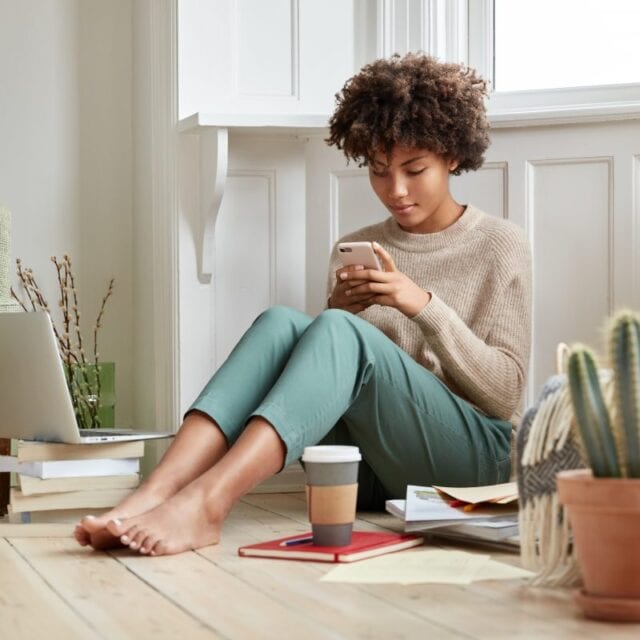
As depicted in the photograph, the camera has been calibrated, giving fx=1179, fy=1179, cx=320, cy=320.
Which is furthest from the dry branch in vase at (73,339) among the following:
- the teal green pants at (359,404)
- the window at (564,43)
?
the window at (564,43)

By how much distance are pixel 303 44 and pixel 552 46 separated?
0.58 metres

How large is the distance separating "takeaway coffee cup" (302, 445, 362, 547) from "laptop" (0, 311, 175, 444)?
520 mm

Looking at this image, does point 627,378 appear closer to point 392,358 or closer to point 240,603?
point 240,603

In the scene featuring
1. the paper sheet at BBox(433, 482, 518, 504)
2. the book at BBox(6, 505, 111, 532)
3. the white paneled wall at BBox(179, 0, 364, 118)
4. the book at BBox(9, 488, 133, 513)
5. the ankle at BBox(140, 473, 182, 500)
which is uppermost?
the white paneled wall at BBox(179, 0, 364, 118)

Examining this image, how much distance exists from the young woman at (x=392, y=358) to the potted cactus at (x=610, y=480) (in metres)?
0.67

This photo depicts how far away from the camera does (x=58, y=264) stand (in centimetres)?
283

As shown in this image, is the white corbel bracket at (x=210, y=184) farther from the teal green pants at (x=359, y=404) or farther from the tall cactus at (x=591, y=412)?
the tall cactus at (x=591, y=412)

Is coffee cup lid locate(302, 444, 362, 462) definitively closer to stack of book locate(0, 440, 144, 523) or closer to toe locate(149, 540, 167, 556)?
toe locate(149, 540, 167, 556)

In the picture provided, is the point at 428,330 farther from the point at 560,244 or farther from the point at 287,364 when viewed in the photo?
the point at 560,244

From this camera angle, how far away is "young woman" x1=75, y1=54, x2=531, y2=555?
6.20 feet

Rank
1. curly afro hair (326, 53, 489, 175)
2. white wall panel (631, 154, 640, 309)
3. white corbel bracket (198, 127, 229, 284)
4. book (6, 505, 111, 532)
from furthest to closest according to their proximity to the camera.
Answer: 1. white corbel bracket (198, 127, 229, 284)
2. white wall panel (631, 154, 640, 309)
3. curly afro hair (326, 53, 489, 175)
4. book (6, 505, 111, 532)

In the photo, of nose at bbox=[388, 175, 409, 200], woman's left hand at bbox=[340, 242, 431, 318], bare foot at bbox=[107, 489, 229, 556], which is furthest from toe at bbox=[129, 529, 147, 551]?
nose at bbox=[388, 175, 409, 200]

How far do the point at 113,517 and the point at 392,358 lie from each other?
0.59 meters

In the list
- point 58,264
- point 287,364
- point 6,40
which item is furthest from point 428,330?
point 6,40
